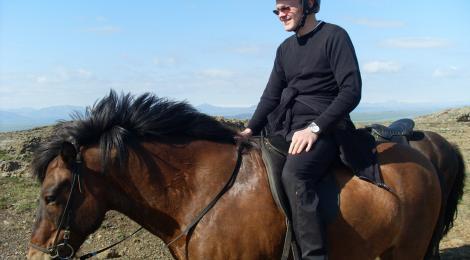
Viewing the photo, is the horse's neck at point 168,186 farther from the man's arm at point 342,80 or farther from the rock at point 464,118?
the rock at point 464,118

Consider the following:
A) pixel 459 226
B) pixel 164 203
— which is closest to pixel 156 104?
pixel 164 203

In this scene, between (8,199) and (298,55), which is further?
(8,199)

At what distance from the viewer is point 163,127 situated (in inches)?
138

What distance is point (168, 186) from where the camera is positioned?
340 cm

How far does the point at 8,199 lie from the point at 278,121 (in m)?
7.78

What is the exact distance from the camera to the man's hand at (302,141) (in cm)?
335

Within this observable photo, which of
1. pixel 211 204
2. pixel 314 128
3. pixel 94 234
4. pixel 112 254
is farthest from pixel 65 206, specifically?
pixel 94 234

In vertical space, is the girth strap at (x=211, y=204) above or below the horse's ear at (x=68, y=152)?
below

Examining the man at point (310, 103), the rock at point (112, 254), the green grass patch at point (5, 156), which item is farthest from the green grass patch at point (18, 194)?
the man at point (310, 103)

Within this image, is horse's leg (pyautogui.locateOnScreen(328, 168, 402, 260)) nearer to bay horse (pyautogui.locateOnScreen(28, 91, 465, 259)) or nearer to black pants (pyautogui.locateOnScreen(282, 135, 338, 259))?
bay horse (pyautogui.locateOnScreen(28, 91, 465, 259))

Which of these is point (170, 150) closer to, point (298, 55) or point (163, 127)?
point (163, 127)

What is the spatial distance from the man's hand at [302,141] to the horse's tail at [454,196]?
349cm

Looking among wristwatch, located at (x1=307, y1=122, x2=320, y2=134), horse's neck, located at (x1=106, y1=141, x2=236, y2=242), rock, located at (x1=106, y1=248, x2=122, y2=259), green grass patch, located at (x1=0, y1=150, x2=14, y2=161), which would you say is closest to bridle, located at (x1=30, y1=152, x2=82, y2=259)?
horse's neck, located at (x1=106, y1=141, x2=236, y2=242)

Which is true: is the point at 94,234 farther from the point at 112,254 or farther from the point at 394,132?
the point at 394,132
